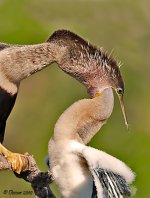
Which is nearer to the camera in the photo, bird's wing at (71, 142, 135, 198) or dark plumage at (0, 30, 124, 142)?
bird's wing at (71, 142, 135, 198)

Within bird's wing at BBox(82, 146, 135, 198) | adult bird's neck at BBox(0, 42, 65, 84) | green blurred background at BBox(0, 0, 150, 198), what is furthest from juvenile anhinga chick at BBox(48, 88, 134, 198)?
green blurred background at BBox(0, 0, 150, 198)

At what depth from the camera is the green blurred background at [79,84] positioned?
3.35 meters

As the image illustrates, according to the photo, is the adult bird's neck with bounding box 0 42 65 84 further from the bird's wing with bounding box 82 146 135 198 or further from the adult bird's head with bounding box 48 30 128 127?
the bird's wing with bounding box 82 146 135 198

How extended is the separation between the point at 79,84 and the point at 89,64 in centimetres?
205

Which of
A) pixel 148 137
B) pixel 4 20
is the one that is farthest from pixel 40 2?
pixel 148 137

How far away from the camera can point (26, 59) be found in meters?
1.74

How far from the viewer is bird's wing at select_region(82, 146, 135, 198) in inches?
56.0

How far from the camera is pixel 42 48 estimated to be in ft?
5.62

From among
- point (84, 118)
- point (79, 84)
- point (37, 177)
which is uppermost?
point (84, 118)

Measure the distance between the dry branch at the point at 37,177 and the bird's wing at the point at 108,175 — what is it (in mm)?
115

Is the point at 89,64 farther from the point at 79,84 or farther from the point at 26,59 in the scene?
the point at 79,84

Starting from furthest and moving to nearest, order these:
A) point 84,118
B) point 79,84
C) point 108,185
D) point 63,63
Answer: point 79,84, point 63,63, point 84,118, point 108,185

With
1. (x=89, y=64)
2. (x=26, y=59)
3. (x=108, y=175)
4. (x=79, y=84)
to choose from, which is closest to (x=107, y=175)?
(x=108, y=175)

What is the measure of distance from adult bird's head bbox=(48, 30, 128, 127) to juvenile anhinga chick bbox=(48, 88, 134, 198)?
29 millimetres
